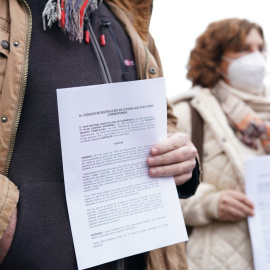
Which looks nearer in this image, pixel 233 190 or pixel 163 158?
pixel 163 158

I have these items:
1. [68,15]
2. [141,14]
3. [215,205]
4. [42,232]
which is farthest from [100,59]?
[215,205]

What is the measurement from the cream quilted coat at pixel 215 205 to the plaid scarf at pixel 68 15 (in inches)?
49.6

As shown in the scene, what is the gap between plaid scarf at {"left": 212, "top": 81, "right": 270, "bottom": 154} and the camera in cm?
238

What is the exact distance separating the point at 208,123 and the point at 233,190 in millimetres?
405

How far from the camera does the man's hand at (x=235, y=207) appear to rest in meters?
2.07

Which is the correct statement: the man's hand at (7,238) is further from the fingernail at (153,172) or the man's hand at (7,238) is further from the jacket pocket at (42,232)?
the fingernail at (153,172)

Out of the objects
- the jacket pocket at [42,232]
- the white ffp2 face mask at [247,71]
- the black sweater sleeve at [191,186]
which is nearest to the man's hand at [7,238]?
the jacket pocket at [42,232]

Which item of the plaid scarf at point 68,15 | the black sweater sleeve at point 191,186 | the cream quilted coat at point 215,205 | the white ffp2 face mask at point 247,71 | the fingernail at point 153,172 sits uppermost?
the plaid scarf at point 68,15

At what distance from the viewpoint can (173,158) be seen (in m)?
1.10

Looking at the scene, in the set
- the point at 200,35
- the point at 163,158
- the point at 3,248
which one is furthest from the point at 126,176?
the point at 200,35

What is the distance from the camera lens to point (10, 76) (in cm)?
99

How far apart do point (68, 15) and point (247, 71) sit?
1.75 meters

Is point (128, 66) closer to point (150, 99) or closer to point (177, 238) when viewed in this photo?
point (150, 99)

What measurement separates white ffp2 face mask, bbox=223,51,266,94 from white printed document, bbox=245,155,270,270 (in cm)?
75
